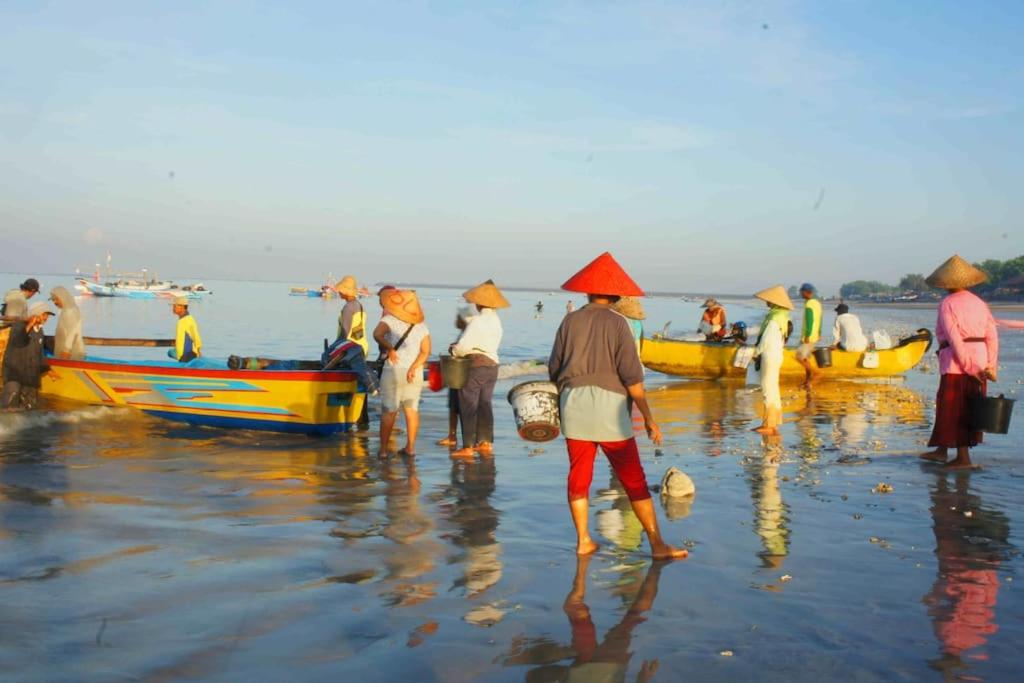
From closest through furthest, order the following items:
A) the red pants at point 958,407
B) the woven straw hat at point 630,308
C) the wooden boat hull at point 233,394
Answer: the red pants at point 958,407 < the woven straw hat at point 630,308 < the wooden boat hull at point 233,394

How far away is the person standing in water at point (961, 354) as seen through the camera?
30.8ft

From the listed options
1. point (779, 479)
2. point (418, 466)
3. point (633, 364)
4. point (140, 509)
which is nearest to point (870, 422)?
point (779, 479)

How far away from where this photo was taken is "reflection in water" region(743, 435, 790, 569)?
6.56m

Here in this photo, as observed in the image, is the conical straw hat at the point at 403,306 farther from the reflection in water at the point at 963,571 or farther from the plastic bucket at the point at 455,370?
the reflection in water at the point at 963,571

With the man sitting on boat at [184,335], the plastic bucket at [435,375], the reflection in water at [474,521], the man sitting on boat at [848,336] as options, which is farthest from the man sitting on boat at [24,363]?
the man sitting on boat at [848,336]

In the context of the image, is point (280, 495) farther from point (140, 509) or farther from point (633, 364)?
point (633, 364)

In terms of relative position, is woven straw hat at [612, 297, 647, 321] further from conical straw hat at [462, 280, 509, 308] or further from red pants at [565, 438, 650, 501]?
red pants at [565, 438, 650, 501]

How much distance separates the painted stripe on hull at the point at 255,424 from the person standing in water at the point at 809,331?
27.5 feet

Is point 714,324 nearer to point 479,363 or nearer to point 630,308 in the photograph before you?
point 630,308

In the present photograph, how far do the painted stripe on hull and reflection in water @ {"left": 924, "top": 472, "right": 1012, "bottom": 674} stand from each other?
713 centimetres

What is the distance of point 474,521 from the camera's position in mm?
7543

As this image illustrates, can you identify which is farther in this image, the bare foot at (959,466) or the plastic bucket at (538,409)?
the bare foot at (959,466)

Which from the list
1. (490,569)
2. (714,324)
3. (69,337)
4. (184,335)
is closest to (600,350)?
(490,569)

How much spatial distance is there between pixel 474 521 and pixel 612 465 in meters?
1.63
